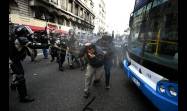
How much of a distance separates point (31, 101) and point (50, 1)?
2492cm

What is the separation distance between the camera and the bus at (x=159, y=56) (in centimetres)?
327

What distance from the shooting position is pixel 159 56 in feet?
13.0

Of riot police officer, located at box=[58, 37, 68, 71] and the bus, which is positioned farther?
riot police officer, located at box=[58, 37, 68, 71]

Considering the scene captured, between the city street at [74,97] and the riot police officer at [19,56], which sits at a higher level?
the riot police officer at [19,56]

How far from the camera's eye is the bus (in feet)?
10.7

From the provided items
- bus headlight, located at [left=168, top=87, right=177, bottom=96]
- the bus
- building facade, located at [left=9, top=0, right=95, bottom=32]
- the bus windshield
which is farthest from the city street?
building facade, located at [left=9, top=0, right=95, bottom=32]

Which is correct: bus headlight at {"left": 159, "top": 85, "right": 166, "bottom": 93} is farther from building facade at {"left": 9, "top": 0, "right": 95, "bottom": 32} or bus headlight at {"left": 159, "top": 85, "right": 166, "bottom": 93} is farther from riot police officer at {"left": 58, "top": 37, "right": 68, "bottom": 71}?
building facade at {"left": 9, "top": 0, "right": 95, "bottom": 32}

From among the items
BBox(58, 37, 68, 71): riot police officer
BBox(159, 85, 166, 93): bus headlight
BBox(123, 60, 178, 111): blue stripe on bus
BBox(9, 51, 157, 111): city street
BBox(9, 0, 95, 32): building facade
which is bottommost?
BBox(9, 51, 157, 111): city street

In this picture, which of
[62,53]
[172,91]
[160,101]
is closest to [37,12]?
[62,53]

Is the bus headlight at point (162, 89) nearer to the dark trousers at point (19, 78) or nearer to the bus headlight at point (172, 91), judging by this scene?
the bus headlight at point (172, 91)

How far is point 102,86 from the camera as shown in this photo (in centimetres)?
630

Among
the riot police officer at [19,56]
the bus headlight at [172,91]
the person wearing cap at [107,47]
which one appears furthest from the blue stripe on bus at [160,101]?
the riot police officer at [19,56]
